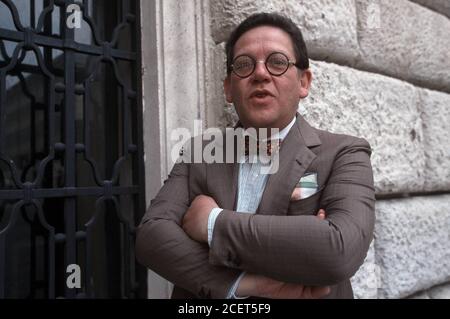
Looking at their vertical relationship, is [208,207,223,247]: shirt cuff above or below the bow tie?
below

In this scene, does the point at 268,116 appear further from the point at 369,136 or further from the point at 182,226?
the point at 369,136

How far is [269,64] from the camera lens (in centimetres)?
136

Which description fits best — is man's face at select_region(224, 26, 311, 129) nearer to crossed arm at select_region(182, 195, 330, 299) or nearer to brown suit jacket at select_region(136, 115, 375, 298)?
brown suit jacket at select_region(136, 115, 375, 298)

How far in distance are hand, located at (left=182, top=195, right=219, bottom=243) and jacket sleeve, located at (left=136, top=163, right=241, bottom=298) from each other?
21mm

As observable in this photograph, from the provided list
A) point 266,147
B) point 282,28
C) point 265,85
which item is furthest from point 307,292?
point 282,28

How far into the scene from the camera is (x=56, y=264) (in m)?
1.74

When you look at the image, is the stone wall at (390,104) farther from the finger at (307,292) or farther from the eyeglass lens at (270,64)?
the finger at (307,292)

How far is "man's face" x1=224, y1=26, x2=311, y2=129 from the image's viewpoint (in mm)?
1360

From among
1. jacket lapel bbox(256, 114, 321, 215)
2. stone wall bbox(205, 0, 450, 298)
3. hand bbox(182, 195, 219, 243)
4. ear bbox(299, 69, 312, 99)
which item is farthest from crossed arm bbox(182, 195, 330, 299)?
stone wall bbox(205, 0, 450, 298)

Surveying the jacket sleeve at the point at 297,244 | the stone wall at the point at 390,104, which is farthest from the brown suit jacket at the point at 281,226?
the stone wall at the point at 390,104

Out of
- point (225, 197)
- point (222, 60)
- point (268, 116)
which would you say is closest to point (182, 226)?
point (225, 197)

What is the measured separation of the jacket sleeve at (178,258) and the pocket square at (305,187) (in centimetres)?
30

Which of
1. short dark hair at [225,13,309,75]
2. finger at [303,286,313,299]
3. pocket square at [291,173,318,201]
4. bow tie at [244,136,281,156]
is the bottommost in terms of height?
finger at [303,286,313,299]
